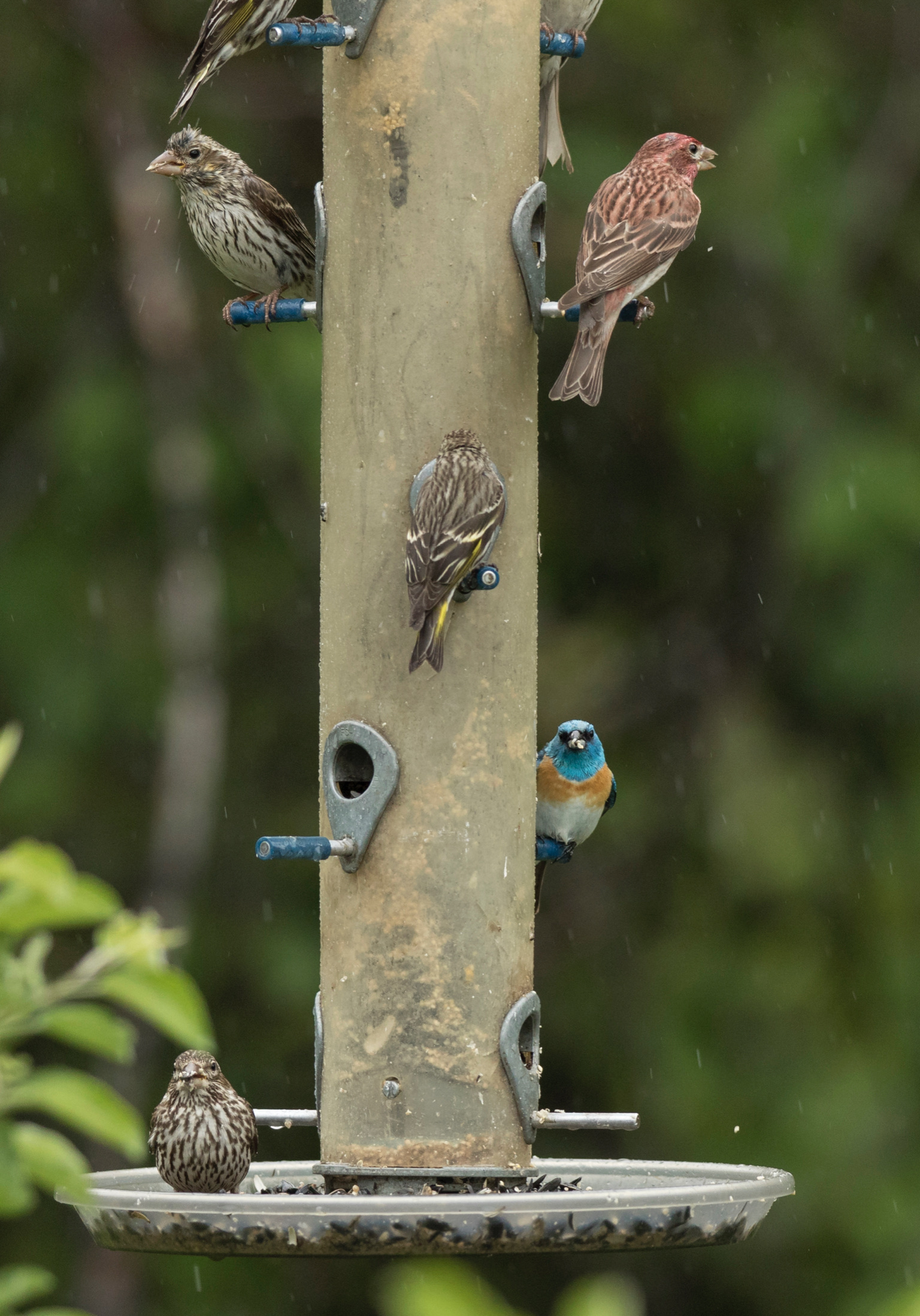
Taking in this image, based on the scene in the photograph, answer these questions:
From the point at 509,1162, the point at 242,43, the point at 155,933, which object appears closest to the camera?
the point at 155,933

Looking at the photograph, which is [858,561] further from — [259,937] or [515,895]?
[515,895]

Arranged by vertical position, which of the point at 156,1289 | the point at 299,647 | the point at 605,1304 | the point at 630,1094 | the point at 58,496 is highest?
the point at 605,1304

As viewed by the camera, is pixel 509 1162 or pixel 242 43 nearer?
pixel 509 1162

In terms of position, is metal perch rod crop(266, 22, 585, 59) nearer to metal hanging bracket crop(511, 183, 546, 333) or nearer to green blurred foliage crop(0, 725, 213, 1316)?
metal hanging bracket crop(511, 183, 546, 333)

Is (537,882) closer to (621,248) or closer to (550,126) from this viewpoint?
(621,248)

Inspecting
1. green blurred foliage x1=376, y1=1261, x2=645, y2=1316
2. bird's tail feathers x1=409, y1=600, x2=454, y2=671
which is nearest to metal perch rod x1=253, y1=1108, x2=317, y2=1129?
bird's tail feathers x1=409, y1=600, x2=454, y2=671

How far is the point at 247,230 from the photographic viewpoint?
6.52m

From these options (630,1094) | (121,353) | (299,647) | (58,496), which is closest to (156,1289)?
(630,1094)

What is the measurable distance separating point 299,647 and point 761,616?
92.9 inches

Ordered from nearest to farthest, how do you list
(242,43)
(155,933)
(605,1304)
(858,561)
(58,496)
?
(605,1304)
(155,933)
(242,43)
(858,561)
(58,496)

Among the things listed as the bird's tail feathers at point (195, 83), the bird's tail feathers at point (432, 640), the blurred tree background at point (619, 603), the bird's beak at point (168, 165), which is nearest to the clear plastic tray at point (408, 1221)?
the bird's tail feathers at point (432, 640)

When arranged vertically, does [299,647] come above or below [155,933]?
below

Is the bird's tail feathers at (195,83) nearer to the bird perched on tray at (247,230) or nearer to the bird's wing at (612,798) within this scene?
the bird perched on tray at (247,230)

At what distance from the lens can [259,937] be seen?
1102 centimetres
